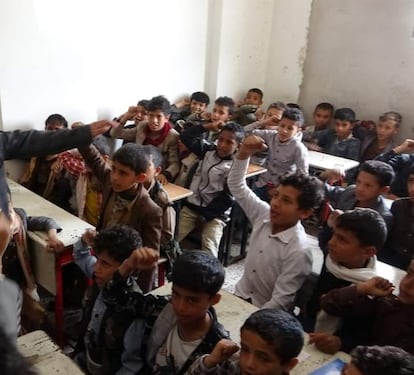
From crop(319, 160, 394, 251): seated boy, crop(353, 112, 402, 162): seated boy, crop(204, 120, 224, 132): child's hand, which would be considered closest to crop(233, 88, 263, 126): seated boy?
crop(204, 120, 224, 132): child's hand

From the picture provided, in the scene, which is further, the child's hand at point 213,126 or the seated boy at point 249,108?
the seated boy at point 249,108

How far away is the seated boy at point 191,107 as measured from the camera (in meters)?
4.46

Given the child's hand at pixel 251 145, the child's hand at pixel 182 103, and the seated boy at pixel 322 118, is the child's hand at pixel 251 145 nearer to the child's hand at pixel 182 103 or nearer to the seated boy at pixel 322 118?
the child's hand at pixel 182 103

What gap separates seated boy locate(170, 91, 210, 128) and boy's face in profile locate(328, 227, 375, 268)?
110 inches

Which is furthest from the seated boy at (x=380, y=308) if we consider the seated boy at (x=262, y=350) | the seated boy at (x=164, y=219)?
the seated boy at (x=164, y=219)

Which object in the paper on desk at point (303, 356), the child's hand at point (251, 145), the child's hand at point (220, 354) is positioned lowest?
the paper on desk at point (303, 356)

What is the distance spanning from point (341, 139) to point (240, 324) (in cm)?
337

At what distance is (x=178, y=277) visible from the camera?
1.49 meters

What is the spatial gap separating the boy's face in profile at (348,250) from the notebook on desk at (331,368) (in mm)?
433

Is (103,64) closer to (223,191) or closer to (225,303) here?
(223,191)

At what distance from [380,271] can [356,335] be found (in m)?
0.54

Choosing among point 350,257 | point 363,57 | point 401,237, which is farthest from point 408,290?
point 363,57

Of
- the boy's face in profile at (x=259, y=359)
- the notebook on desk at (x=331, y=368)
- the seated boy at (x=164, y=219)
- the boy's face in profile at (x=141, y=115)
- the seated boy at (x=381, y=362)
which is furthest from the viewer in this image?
the boy's face in profile at (x=141, y=115)

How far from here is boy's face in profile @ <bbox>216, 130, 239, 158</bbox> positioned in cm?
318
